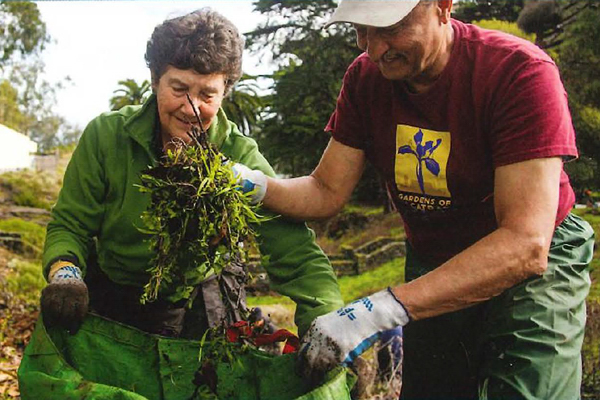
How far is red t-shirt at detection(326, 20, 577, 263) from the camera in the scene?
7.77 ft

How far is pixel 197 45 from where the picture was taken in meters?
2.85

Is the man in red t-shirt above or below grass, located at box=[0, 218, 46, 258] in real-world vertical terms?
above

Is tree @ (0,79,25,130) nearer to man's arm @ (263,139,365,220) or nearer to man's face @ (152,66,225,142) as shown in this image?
man's face @ (152,66,225,142)

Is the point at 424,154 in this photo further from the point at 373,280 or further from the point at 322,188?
the point at 373,280

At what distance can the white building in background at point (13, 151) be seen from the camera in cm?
3269

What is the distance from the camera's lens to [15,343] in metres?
6.20

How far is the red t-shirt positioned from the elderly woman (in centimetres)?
47

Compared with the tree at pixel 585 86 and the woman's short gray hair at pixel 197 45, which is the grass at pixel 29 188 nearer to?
the tree at pixel 585 86

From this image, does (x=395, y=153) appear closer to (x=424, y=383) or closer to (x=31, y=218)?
(x=424, y=383)

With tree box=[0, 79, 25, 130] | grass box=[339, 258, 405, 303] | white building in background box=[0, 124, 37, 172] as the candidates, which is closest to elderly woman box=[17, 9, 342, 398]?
grass box=[339, 258, 405, 303]

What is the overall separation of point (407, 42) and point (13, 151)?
116 feet

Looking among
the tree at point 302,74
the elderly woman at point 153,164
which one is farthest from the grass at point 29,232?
the tree at point 302,74

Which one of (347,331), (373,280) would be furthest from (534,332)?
(373,280)

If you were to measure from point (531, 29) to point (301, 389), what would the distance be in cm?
1083
